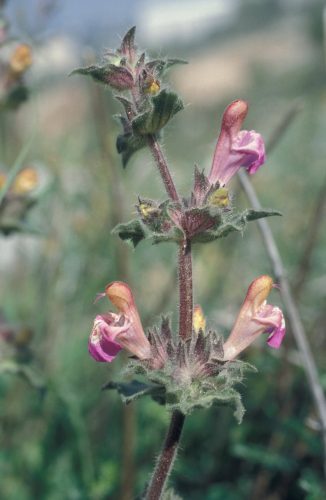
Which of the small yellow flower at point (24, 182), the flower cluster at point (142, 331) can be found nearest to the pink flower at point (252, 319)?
the flower cluster at point (142, 331)

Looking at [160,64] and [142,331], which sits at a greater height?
[160,64]

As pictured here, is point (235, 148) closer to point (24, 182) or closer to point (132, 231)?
point (132, 231)

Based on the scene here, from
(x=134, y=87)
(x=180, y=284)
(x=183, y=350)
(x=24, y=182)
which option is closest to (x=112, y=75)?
(x=134, y=87)

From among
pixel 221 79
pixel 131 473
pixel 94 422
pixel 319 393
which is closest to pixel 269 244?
pixel 319 393

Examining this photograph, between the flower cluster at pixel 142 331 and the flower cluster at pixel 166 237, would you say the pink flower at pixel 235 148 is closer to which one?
the flower cluster at pixel 166 237

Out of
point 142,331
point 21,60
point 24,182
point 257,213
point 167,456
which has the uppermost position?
point 21,60
